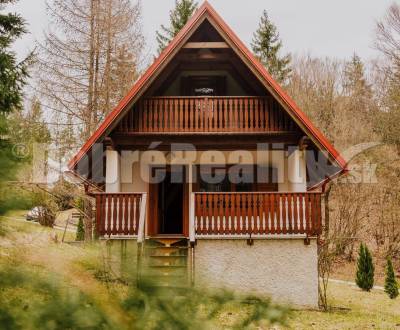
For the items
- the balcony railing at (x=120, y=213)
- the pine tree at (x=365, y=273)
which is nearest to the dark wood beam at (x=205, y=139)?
the balcony railing at (x=120, y=213)

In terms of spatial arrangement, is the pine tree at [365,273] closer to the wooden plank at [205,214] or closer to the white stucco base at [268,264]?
the white stucco base at [268,264]

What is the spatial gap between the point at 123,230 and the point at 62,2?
12298 mm

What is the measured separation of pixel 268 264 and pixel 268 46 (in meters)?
29.6

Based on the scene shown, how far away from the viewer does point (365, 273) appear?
60.1 feet

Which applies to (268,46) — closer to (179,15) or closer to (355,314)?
(179,15)

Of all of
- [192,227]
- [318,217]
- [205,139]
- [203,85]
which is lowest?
[192,227]

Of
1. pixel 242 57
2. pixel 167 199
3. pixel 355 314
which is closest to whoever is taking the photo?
pixel 242 57

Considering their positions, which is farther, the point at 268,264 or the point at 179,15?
the point at 179,15

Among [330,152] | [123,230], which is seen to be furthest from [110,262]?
[330,152]

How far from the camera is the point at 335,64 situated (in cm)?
3603

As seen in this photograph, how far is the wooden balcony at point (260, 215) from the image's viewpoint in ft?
36.1

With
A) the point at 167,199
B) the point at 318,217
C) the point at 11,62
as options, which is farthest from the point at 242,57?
the point at 11,62

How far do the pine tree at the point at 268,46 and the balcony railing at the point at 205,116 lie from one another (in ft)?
85.7

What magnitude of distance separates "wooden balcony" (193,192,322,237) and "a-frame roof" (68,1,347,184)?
141cm
